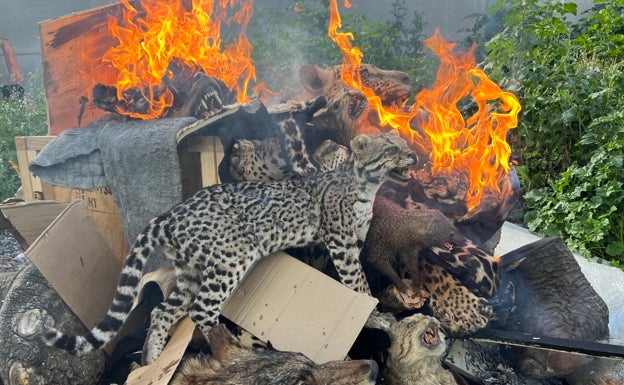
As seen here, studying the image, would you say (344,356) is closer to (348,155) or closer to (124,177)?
(348,155)

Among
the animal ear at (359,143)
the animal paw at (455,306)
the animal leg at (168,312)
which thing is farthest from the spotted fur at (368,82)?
the animal leg at (168,312)

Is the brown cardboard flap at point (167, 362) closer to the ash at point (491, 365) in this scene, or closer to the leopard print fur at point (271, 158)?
the leopard print fur at point (271, 158)

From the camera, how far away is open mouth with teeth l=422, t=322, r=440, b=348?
139 inches

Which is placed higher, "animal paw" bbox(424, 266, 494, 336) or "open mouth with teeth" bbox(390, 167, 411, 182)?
"open mouth with teeth" bbox(390, 167, 411, 182)

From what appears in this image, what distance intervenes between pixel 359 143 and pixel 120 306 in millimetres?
1887

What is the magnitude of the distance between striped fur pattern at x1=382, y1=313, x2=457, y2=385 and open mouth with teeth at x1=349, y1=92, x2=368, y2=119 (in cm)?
171

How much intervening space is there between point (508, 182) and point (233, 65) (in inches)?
124

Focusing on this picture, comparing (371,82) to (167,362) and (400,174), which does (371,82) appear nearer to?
(400,174)

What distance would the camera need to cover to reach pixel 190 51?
5.65m

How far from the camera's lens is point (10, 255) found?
802 cm

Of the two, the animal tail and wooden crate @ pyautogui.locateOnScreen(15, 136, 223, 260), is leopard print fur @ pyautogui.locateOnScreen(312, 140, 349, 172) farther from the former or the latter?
the animal tail

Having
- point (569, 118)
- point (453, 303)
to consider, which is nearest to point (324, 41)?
point (569, 118)

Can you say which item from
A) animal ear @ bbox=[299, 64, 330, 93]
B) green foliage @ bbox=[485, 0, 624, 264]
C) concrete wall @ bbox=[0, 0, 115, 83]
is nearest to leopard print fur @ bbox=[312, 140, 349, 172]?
animal ear @ bbox=[299, 64, 330, 93]

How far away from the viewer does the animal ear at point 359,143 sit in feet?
12.7
